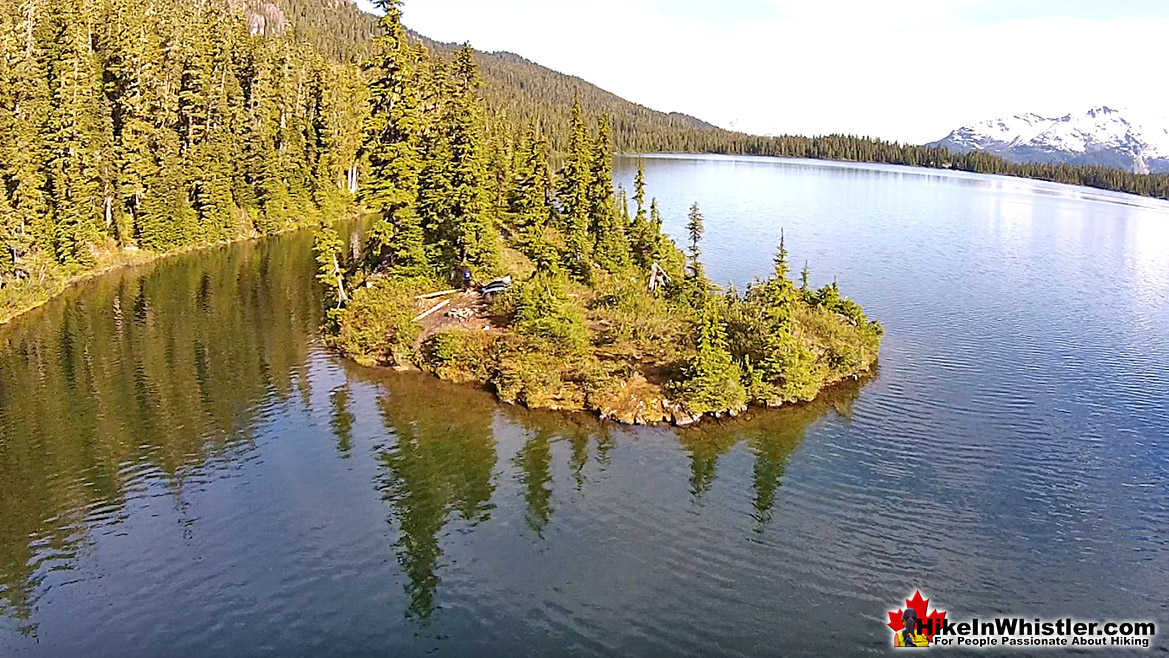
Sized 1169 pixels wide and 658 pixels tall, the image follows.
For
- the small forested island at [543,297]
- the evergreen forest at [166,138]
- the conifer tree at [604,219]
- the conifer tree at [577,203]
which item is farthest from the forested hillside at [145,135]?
the conifer tree at [604,219]

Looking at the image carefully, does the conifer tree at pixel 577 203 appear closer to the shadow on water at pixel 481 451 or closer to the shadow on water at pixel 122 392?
the shadow on water at pixel 481 451

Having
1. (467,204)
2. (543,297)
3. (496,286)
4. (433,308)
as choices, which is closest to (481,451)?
(543,297)

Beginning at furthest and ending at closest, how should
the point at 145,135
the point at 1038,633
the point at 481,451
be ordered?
the point at 145,135
the point at 481,451
the point at 1038,633

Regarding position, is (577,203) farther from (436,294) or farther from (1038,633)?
(1038,633)

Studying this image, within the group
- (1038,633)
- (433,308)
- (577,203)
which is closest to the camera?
(1038,633)

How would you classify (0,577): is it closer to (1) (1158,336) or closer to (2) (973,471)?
(2) (973,471)

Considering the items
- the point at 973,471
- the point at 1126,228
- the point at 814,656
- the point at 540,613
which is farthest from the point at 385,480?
the point at 1126,228
